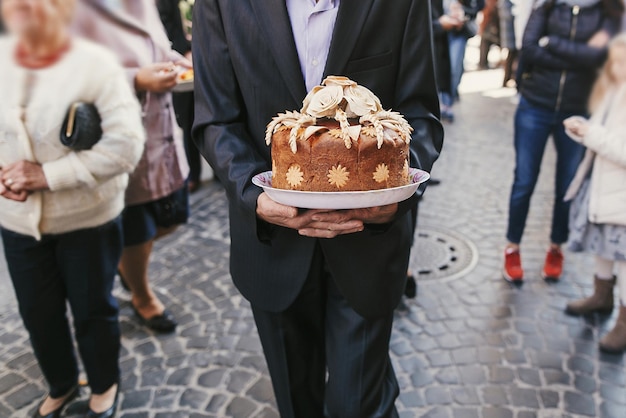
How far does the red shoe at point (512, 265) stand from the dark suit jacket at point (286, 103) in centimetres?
254

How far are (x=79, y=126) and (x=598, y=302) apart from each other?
3.55m

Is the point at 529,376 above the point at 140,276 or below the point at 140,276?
below

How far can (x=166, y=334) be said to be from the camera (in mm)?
3895

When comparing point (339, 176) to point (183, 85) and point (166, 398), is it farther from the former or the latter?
point (183, 85)

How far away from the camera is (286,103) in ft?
6.55

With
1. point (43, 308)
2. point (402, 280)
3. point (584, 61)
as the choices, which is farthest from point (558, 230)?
point (43, 308)

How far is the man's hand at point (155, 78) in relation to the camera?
3.26 metres

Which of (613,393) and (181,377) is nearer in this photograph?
(613,393)

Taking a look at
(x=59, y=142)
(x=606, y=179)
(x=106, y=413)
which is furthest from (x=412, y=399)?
(x=59, y=142)

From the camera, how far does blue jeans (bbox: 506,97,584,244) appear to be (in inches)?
165

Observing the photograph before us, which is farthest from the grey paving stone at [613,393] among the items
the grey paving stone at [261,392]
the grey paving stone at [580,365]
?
the grey paving stone at [261,392]

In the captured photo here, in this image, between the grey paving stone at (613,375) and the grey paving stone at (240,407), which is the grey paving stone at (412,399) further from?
the grey paving stone at (613,375)

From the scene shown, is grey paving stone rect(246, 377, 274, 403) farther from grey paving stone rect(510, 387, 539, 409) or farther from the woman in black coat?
the woman in black coat

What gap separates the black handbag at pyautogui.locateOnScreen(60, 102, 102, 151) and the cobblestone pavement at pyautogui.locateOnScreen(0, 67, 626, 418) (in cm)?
162
